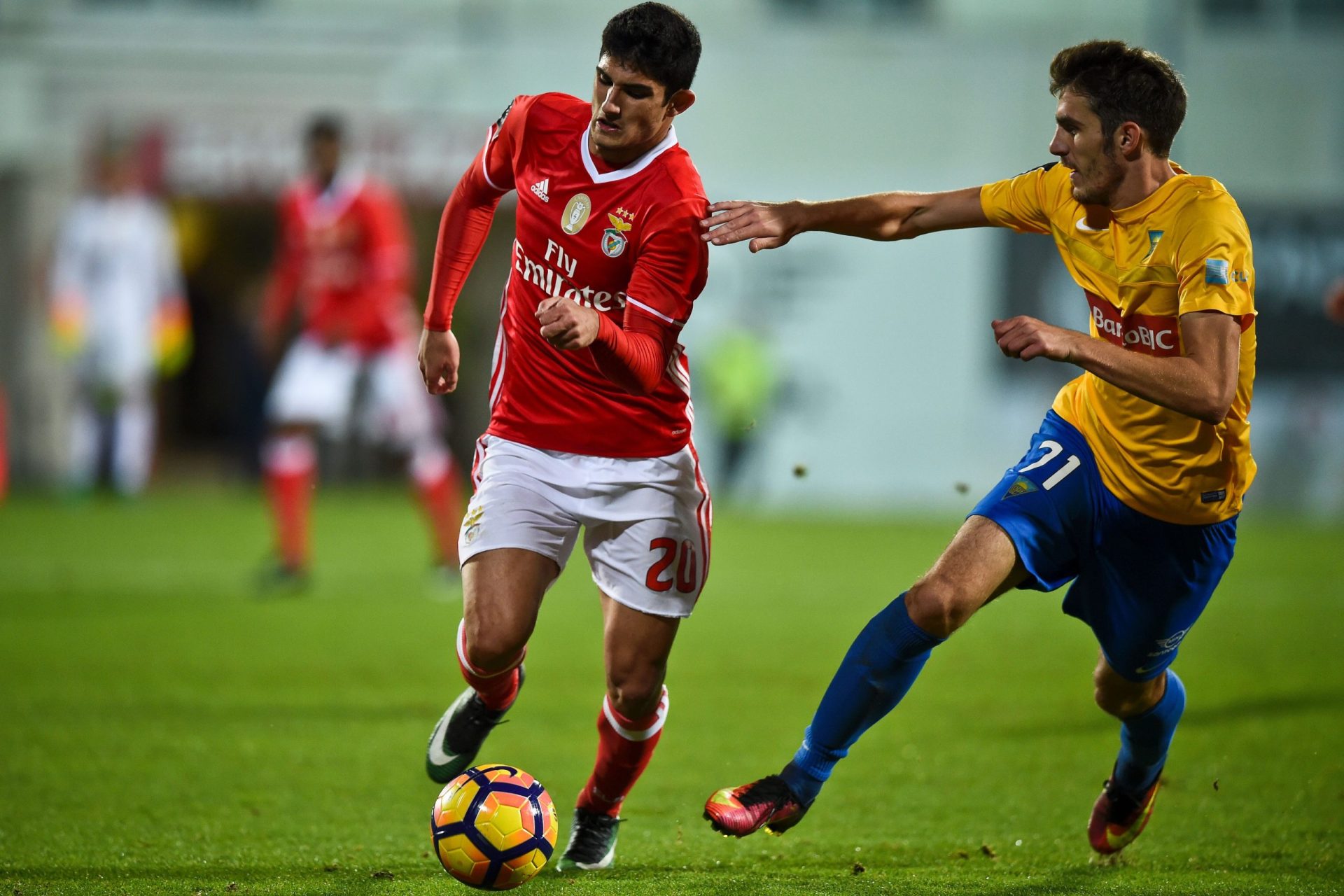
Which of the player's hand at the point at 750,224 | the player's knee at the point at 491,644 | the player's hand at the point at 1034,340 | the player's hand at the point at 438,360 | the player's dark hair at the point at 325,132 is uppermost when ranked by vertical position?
the player's hand at the point at 750,224

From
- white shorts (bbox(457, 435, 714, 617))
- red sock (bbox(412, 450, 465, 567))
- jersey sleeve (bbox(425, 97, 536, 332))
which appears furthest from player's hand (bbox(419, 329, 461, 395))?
red sock (bbox(412, 450, 465, 567))

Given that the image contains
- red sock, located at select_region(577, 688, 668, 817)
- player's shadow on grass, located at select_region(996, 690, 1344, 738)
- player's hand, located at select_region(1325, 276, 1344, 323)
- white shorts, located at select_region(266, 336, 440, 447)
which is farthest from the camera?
white shorts, located at select_region(266, 336, 440, 447)

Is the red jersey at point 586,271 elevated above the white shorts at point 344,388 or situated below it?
above

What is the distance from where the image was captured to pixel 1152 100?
3.99m

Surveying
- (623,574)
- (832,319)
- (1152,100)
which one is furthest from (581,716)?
(832,319)

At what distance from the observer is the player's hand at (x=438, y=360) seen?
4.84 meters

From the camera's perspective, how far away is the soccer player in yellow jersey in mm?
3941

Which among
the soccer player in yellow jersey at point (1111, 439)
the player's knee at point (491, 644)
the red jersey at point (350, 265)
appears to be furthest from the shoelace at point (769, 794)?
the red jersey at point (350, 265)

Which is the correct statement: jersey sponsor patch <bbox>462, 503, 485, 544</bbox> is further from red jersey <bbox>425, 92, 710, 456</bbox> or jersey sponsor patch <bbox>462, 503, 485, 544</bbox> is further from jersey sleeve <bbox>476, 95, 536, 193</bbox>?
jersey sleeve <bbox>476, 95, 536, 193</bbox>

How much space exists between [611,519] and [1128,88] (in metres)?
1.82

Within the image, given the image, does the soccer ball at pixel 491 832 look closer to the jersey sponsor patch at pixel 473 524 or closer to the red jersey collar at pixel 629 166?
the jersey sponsor patch at pixel 473 524

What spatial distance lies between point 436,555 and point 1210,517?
723 cm

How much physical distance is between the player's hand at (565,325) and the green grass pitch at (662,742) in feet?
4.67

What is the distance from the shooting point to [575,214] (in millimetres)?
4438
